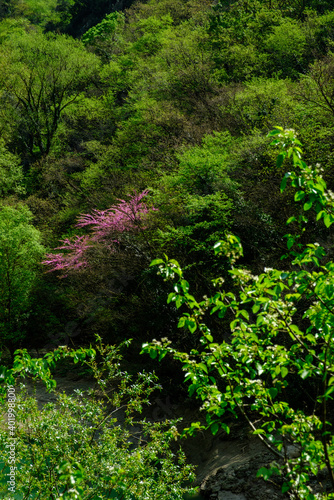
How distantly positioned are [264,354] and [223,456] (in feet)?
24.4

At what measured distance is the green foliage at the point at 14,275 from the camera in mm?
15703

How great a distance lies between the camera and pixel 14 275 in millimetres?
15891

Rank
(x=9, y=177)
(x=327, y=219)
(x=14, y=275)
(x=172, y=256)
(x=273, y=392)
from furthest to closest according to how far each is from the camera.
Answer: (x=9, y=177) → (x=14, y=275) → (x=172, y=256) → (x=273, y=392) → (x=327, y=219)

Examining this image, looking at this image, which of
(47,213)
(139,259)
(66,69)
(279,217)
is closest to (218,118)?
(279,217)

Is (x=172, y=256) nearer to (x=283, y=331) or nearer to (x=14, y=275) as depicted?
(x=14, y=275)

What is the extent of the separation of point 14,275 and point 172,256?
7.33 m

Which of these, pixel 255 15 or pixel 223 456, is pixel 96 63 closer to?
pixel 255 15

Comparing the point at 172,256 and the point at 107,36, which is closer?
the point at 172,256

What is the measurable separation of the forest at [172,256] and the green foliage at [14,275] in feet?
0.31

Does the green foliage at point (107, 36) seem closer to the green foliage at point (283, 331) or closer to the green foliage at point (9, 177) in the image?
the green foliage at point (9, 177)

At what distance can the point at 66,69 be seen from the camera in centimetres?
2938

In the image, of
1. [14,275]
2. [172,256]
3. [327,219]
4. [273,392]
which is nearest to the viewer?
[327,219]

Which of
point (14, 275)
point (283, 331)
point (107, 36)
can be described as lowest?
point (14, 275)

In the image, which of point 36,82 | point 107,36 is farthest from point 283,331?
point 107,36
